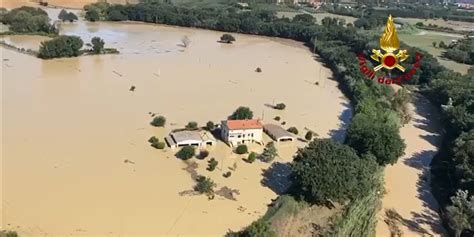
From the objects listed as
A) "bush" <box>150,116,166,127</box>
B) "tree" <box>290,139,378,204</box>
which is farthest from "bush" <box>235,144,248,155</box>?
"bush" <box>150,116,166,127</box>

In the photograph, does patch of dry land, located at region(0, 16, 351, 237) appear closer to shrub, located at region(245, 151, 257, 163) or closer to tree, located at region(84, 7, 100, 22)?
shrub, located at region(245, 151, 257, 163)

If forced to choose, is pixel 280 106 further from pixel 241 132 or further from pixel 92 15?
pixel 92 15

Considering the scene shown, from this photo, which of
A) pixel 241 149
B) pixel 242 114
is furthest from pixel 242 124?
pixel 242 114

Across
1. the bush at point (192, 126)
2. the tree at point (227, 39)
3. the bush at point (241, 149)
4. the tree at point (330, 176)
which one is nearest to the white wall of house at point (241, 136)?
the bush at point (241, 149)

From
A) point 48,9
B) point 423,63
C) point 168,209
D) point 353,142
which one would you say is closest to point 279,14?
point 48,9

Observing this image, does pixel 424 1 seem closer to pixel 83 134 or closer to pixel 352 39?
pixel 352 39
